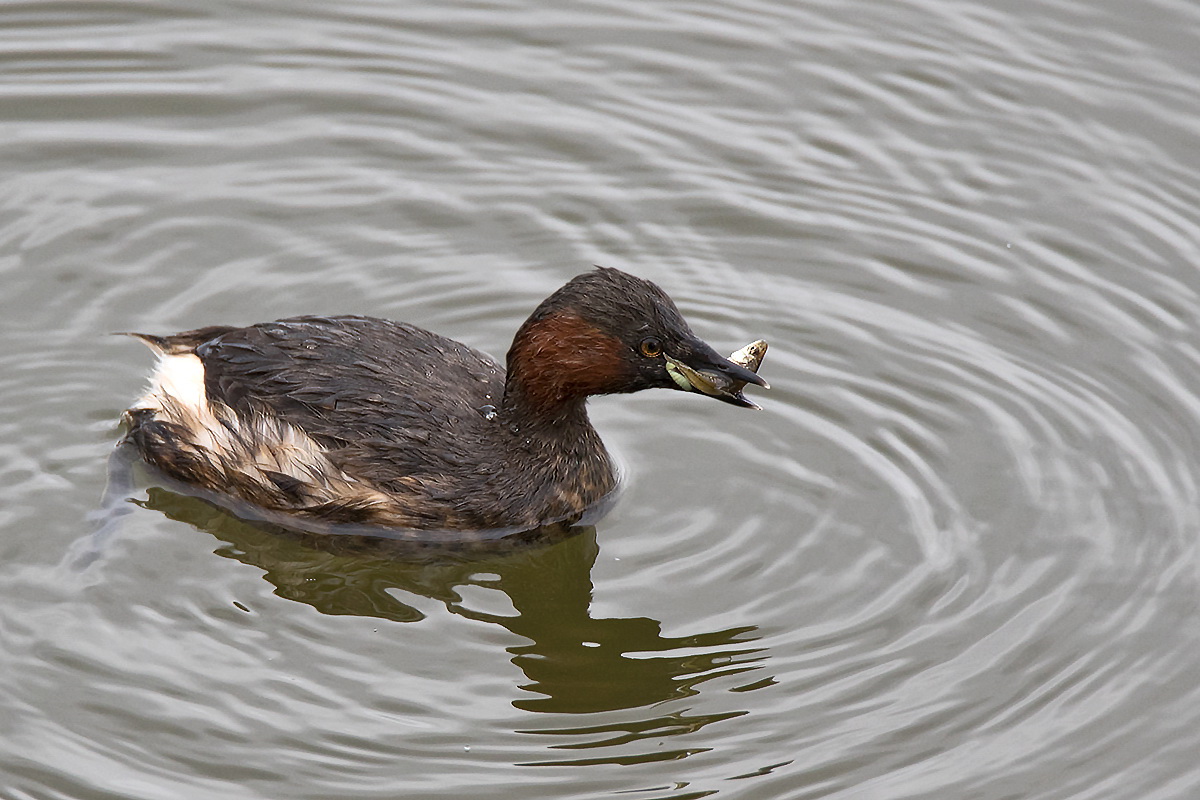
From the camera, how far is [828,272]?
9133 mm

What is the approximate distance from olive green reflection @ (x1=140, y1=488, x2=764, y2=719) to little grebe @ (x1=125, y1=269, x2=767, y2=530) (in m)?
0.12

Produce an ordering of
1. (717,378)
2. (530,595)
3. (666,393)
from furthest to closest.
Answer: (666,393)
(530,595)
(717,378)

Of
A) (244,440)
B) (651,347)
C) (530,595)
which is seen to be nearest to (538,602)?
(530,595)

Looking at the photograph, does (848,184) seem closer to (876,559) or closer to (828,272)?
(828,272)

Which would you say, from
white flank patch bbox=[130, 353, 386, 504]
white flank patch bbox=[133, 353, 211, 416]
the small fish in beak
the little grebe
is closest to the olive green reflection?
the little grebe

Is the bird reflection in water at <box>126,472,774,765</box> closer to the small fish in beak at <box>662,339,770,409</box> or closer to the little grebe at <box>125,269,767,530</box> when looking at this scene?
the little grebe at <box>125,269,767,530</box>

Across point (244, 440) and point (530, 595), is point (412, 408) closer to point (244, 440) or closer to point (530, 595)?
point (244, 440)

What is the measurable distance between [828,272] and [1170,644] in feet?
9.66

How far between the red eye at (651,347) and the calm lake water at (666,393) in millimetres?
794

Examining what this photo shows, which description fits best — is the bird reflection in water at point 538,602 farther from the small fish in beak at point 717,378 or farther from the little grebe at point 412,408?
the small fish in beak at point 717,378

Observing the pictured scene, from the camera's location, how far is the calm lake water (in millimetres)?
6445

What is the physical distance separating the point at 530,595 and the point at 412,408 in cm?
92

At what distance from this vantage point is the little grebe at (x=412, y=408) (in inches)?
286

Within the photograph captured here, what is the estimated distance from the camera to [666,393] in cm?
849
